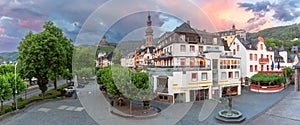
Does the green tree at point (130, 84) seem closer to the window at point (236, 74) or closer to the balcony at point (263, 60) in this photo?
the window at point (236, 74)

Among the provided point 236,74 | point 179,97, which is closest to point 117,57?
point 179,97

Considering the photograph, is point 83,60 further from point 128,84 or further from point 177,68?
point 177,68

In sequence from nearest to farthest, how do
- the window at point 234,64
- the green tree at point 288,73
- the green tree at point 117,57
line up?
the green tree at point 117,57 < the window at point 234,64 < the green tree at point 288,73

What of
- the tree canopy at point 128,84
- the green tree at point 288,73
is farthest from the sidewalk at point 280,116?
the green tree at point 288,73

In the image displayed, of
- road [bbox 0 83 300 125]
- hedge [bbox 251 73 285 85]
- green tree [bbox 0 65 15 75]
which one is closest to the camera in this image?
road [bbox 0 83 300 125]

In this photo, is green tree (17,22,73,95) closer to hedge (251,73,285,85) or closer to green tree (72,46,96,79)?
green tree (72,46,96,79)

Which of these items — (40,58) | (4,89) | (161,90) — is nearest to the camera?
(4,89)

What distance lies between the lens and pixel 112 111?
18.9 meters

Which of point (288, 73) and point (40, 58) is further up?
point (40, 58)

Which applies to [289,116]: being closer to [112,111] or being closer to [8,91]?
[112,111]

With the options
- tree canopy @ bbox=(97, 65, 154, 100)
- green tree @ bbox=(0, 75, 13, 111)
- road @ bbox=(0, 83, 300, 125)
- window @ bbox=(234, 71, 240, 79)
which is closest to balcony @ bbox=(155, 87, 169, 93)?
road @ bbox=(0, 83, 300, 125)

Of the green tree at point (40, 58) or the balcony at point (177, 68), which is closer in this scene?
the green tree at point (40, 58)

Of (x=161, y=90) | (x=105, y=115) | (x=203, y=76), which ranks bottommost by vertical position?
(x=105, y=115)

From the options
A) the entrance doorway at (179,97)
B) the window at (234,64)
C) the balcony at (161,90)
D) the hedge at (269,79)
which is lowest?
the entrance doorway at (179,97)
